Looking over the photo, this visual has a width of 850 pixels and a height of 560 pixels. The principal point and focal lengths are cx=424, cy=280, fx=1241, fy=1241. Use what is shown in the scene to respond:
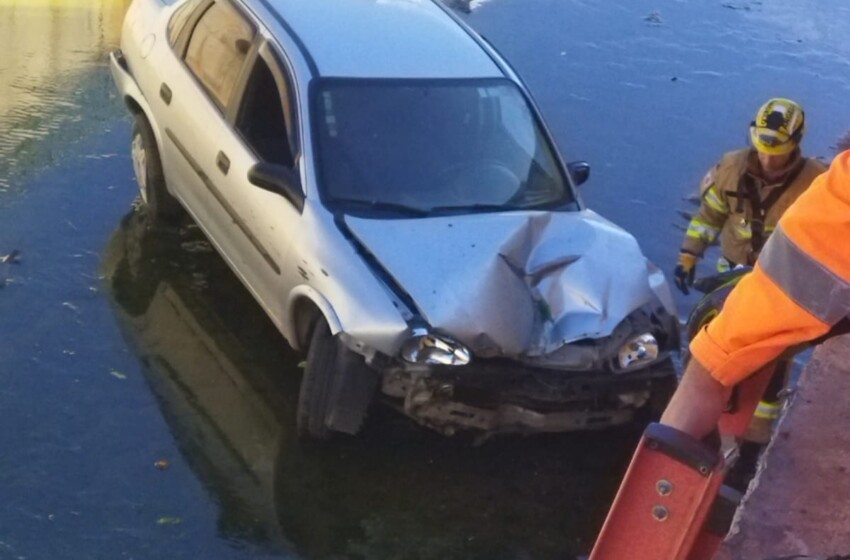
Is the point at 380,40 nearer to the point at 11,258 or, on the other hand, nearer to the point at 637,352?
the point at 637,352

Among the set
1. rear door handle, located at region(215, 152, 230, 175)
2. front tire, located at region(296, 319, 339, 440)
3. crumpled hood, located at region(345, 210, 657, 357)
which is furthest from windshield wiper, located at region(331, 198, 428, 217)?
rear door handle, located at region(215, 152, 230, 175)

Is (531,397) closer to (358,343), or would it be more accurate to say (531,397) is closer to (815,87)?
(358,343)

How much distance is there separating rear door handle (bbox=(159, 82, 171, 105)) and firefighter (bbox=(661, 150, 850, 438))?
17.4 ft

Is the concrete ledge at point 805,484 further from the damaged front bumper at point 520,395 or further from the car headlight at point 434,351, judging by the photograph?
the car headlight at point 434,351

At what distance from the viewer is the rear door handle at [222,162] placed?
6.35 metres

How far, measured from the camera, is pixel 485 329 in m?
5.11

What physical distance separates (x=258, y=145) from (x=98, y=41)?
17.8ft

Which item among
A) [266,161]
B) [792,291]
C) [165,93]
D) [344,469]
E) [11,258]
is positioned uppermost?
[792,291]

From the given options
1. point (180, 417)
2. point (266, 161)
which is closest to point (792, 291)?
point (180, 417)

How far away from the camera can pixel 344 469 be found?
5.51 metres

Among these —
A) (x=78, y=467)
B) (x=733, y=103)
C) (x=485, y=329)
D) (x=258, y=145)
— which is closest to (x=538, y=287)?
(x=485, y=329)

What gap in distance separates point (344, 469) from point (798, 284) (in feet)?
11.9

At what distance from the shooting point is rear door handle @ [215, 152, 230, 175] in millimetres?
6352

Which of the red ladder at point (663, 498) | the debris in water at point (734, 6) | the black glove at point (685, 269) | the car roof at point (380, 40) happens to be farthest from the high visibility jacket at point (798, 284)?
the debris in water at point (734, 6)
